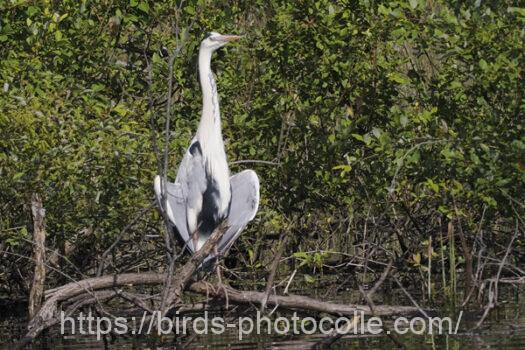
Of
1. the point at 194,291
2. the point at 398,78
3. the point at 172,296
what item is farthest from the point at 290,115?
the point at 172,296

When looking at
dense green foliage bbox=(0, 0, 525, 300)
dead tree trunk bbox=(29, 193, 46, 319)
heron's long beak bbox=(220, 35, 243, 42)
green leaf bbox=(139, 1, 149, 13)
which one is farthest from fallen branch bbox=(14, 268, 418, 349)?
green leaf bbox=(139, 1, 149, 13)

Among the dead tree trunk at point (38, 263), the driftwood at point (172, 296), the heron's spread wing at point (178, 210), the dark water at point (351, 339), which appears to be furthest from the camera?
the heron's spread wing at point (178, 210)

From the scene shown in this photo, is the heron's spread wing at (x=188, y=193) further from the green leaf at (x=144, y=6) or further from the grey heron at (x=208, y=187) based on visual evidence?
the green leaf at (x=144, y=6)

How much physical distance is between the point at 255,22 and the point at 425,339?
4528 mm

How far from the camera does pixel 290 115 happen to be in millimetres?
9375

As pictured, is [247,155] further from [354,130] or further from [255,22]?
[255,22]

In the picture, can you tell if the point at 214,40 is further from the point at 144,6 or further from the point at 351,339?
the point at 351,339

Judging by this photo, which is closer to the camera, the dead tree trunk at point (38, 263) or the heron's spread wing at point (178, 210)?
the dead tree trunk at point (38, 263)

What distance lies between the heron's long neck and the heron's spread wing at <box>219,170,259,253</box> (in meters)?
0.40

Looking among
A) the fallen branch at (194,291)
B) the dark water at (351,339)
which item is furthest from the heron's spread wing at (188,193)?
the fallen branch at (194,291)

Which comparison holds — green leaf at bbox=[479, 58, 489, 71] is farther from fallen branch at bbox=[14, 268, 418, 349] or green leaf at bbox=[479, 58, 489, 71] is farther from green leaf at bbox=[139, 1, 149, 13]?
green leaf at bbox=[139, 1, 149, 13]

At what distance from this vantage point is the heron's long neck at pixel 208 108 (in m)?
8.38

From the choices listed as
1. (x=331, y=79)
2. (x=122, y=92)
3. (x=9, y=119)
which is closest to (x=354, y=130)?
(x=331, y=79)

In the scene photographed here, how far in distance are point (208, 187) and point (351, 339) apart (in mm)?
1732
